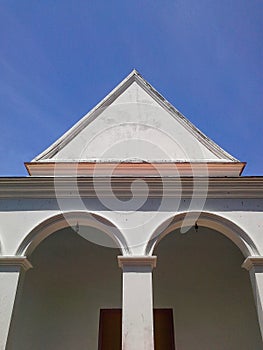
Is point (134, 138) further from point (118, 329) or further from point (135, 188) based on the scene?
point (118, 329)

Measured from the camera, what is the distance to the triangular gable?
7.97 m

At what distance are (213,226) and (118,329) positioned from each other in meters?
3.00

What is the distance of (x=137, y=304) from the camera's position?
430 cm

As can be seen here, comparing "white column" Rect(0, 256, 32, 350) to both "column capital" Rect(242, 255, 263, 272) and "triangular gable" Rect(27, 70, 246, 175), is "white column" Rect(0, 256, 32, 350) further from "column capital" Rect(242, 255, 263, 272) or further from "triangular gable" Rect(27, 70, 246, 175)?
"triangular gable" Rect(27, 70, 246, 175)

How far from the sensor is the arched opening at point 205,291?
588cm

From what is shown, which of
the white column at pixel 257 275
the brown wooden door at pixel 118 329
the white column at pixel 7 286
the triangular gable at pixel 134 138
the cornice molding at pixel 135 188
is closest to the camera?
the white column at pixel 7 286

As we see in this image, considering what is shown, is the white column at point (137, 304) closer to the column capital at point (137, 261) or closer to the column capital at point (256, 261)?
the column capital at point (137, 261)

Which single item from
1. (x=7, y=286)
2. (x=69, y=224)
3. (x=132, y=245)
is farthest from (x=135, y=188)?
(x=7, y=286)

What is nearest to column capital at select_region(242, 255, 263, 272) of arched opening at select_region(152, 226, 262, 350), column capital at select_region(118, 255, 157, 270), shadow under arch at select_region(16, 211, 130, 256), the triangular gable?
column capital at select_region(118, 255, 157, 270)

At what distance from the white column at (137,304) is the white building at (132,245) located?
0.04 feet

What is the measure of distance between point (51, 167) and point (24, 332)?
350 centimetres

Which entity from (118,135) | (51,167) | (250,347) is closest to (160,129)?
(118,135)

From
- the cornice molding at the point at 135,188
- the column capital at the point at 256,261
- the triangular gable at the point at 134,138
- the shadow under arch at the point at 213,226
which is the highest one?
the triangular gable at the point at 134,138

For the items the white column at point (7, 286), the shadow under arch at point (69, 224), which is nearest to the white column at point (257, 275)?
the shadow under arch at point (69, 224)
